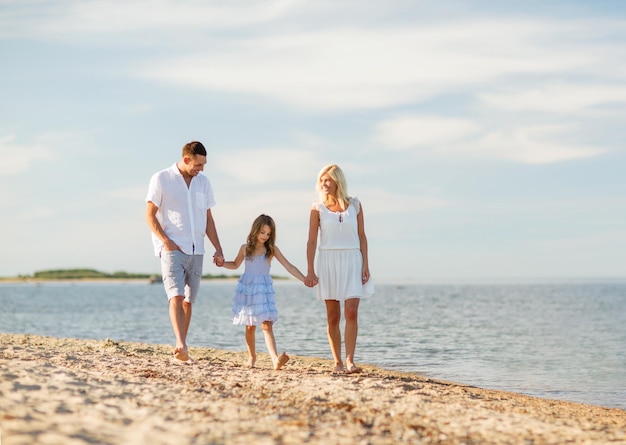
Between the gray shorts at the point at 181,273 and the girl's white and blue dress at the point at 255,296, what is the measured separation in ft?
1.72

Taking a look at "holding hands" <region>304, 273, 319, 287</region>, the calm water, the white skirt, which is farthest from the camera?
the calm water

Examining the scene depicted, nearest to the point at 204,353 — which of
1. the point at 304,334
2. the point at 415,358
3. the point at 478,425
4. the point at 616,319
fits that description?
the point at 415,358

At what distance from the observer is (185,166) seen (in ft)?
27.0

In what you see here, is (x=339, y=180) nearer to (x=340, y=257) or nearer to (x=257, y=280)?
(x=340, y=257)

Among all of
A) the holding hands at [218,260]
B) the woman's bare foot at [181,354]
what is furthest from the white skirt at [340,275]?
the woman's bare foot at [181,354]

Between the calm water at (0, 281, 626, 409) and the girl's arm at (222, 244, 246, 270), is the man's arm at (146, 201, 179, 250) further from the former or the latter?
the calm water at (0, 281, 626, 409)

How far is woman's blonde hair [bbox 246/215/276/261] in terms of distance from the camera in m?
8.51

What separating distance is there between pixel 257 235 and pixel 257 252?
0.68 ft

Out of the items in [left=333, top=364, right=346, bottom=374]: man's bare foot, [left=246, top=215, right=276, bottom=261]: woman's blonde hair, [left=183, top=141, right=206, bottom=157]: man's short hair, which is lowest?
[left=333, top=364, right=346, bottom=374]: man's bare foot

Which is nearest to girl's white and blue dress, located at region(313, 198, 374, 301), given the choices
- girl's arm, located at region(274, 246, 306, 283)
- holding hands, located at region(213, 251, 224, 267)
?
girl's arm, located at region(274, 246, 306, 283)

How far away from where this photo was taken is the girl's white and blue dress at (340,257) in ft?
26.1

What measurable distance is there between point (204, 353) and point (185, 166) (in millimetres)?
4949

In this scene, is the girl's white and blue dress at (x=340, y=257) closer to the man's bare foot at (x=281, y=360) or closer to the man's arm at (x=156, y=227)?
the man's bare foot at (x=281, y=360)

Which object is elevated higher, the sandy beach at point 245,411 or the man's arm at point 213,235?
the man's arm at point 213,235
